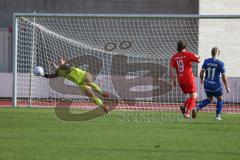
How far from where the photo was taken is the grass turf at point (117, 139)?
10672mm

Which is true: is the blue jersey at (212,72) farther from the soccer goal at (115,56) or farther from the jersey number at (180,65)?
the soccer goal at (115,56)

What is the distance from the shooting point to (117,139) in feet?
41.8

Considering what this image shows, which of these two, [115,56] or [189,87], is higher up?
[115,56]

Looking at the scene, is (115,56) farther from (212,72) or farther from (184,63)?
(184,63)

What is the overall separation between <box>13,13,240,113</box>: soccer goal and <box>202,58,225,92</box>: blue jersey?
18.3 ft

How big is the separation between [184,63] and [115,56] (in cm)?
897

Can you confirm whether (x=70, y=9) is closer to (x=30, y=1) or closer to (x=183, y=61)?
(x=30, y=1)

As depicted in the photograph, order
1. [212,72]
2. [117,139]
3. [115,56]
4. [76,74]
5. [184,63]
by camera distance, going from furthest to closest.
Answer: [115,56], [76,74], [212,72], [184,63], [117,139]

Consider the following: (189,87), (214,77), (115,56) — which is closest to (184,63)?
(189,87)

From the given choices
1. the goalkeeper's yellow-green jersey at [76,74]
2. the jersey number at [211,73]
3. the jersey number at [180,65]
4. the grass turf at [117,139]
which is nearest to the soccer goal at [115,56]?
the goalkeeper's yellow-green jersey at [76,74]

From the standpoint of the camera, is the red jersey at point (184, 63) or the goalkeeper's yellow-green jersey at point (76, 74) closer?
the red jersey at point (184, 63)

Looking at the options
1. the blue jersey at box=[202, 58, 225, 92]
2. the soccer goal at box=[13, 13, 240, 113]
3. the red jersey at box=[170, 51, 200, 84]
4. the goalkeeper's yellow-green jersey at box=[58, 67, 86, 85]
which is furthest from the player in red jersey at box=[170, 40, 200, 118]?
the soccer goal at box=[13, 13, 240, 113]

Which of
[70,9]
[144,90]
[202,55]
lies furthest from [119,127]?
[70,9]

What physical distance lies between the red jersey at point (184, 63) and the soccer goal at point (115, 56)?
6063mm
